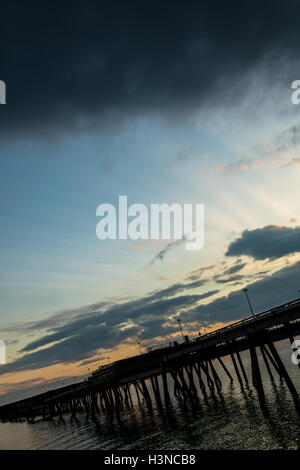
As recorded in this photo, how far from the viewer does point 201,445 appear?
835 inches

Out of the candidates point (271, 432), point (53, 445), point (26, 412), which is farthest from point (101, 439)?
point (26, 412)

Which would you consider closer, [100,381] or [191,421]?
[191,421]

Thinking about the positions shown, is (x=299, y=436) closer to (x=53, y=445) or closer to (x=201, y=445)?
(x=201, y=445)

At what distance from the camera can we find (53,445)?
37.7m

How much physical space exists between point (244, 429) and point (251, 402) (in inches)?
396

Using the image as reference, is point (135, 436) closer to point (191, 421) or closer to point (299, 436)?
point (191, 421)

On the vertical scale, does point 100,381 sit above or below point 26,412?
above
